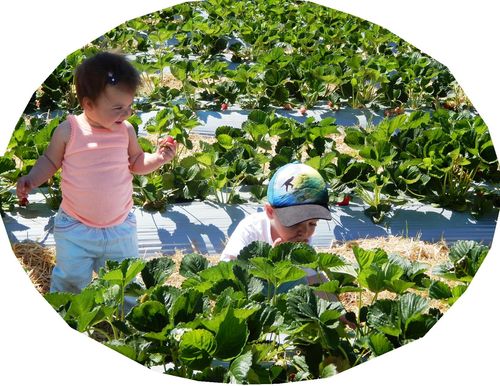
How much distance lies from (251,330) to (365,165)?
1.58 meters

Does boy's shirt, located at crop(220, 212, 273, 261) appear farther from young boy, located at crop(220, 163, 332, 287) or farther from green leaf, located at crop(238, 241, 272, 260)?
green leaf, located at crop(238, 241, 272, 260)

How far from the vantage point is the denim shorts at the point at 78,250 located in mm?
3250

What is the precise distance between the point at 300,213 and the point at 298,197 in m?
0.06

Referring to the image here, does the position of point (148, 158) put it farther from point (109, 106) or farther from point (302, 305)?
point (302, 305)

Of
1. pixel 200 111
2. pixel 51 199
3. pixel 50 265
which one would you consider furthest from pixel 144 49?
pixel 50 265

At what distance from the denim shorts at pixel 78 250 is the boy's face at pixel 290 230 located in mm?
598

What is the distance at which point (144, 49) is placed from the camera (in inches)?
250

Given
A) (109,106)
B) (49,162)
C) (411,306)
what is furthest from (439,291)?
(49,162)

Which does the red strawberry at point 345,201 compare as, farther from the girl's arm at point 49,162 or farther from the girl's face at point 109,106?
the girl's arm at point 49,162

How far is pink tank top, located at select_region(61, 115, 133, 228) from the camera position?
325cm

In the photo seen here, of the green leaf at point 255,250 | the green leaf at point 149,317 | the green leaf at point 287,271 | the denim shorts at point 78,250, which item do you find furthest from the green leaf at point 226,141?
the green leaf at point 149,317

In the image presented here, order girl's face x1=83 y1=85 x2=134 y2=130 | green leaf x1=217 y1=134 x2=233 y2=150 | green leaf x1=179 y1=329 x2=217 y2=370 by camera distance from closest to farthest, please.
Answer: green leaf x1=179 y1=329 x2=217 y2=370 < girl's face x1=83 y1=85 x2=134 y2=130 < green leaf x1=217 y1=134 x2=233 y2=150

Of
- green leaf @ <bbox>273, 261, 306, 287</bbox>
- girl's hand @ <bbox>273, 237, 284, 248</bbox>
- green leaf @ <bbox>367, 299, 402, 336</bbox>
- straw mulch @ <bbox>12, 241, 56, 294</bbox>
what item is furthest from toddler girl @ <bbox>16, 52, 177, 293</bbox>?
green leaf @ <bbox>367, 299, 402, 336</bbox>

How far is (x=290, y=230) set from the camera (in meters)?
3.13
